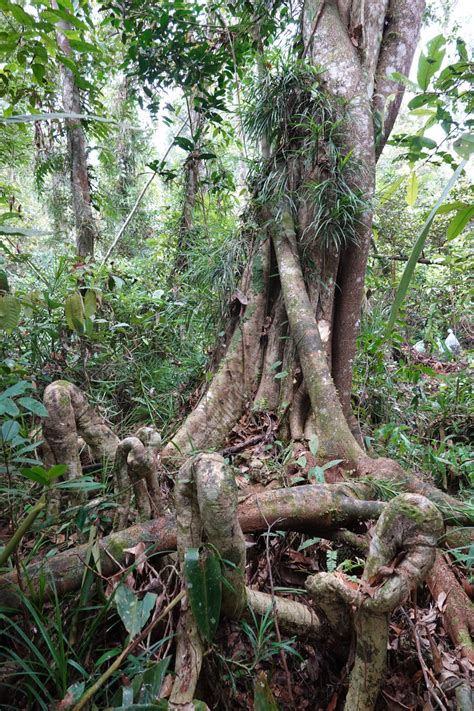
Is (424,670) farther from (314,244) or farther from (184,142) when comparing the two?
(184,142)

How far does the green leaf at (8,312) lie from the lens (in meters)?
1.50

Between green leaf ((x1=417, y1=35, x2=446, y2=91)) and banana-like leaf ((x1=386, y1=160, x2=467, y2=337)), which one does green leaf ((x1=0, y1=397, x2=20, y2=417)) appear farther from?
green leaf ((x1=417, y1=35, x2=446, y2=91))

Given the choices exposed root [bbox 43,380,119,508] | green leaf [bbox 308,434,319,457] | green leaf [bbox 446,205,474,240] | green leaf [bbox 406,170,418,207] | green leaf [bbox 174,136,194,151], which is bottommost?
green leaf [bbox 308,434,319,457]

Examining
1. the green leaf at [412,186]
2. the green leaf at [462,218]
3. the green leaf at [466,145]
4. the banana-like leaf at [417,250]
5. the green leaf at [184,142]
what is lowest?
the banana-like leaf at [417,250]

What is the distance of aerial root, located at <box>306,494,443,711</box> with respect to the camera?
1.16m

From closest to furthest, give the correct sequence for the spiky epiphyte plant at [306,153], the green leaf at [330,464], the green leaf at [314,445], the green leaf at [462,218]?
the green leaf at [462,218] → the green leaf at [330,464] → the green leaf at [314,445] → the spiky epiphyte plant at [306,153]

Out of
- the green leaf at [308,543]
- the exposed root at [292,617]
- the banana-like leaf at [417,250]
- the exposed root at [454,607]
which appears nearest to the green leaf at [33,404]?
the exposed root at [292,617]

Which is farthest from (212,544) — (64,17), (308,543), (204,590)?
(64,17)

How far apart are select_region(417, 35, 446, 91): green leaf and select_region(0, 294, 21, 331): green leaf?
4.49 ft

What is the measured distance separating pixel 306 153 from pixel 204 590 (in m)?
2.88

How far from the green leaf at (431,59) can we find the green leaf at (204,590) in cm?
132

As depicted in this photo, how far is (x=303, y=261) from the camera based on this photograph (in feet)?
10.4

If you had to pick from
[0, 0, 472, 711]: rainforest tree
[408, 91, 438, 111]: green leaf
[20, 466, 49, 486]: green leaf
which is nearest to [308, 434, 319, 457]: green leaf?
[0, 0, 472, 711]: rainforest tree

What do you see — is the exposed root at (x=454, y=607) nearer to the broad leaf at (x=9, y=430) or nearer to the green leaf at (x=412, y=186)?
the green leaf at (x=412, y=186)
